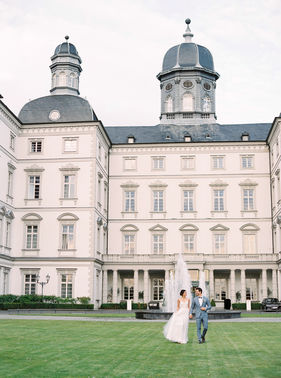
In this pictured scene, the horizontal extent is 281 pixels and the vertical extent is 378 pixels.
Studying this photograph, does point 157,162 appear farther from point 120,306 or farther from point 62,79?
point 120,306

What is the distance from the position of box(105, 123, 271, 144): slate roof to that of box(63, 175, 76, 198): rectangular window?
1018cm

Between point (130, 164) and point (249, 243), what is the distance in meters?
14.4

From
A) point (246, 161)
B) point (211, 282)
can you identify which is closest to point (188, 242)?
point (211, 282)

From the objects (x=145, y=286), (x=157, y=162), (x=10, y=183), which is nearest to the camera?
(x=10, y=183)

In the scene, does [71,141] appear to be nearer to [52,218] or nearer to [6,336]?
[52,218]

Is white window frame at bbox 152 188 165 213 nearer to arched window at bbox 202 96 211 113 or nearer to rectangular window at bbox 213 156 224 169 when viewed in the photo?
rectangular window at bbox 213 156 224 169

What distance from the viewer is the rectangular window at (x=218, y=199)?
52344mm

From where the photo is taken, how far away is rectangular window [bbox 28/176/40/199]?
47.4 m

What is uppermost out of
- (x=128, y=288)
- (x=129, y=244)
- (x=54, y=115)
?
(x=54, y=115)

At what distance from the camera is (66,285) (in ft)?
149

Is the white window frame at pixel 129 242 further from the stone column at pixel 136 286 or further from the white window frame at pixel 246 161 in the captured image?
the white window frame at pixel 246 161

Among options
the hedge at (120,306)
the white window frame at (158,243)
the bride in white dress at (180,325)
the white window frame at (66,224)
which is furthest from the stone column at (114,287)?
the bride in white dress at (180,325)

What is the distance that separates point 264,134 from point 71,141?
20.9 meters

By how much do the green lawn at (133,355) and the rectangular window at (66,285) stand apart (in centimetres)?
2731
